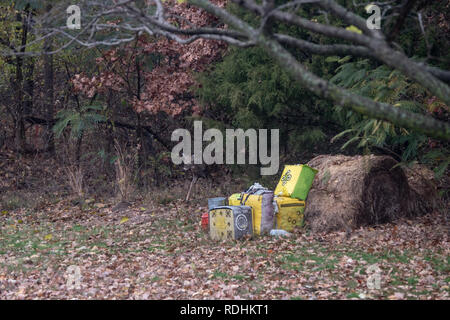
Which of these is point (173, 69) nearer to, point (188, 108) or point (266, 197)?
point (188, 108)

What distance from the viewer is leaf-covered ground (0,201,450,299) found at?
6281 millimetres

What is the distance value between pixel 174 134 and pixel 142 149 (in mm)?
955

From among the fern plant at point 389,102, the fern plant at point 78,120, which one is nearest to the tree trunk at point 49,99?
the fern plant at point 78,120

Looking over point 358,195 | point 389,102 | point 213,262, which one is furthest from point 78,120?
point 389,102

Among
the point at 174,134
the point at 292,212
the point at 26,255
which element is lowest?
the point at 26,255

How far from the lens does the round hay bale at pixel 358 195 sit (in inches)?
352

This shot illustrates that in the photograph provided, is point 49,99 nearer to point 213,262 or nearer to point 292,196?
point 292,196

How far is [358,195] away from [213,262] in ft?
9.64

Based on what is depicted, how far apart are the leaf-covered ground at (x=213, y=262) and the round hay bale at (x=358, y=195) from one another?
29 centimetres

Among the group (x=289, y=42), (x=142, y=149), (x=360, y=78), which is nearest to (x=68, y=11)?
(x=289, y=42)

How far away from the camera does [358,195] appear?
8992 mm

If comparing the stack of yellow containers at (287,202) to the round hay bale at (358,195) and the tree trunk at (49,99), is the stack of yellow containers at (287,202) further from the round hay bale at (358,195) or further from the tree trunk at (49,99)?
the tree trunk at (49,99)

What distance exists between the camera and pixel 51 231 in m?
10.4

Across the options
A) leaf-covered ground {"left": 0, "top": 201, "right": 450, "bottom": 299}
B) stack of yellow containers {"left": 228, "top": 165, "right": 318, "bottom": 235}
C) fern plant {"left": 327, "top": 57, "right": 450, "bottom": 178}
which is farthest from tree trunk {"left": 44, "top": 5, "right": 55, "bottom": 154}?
fern plant {"left": 327, "top": 57, "right": 450, "bottom": 178}
